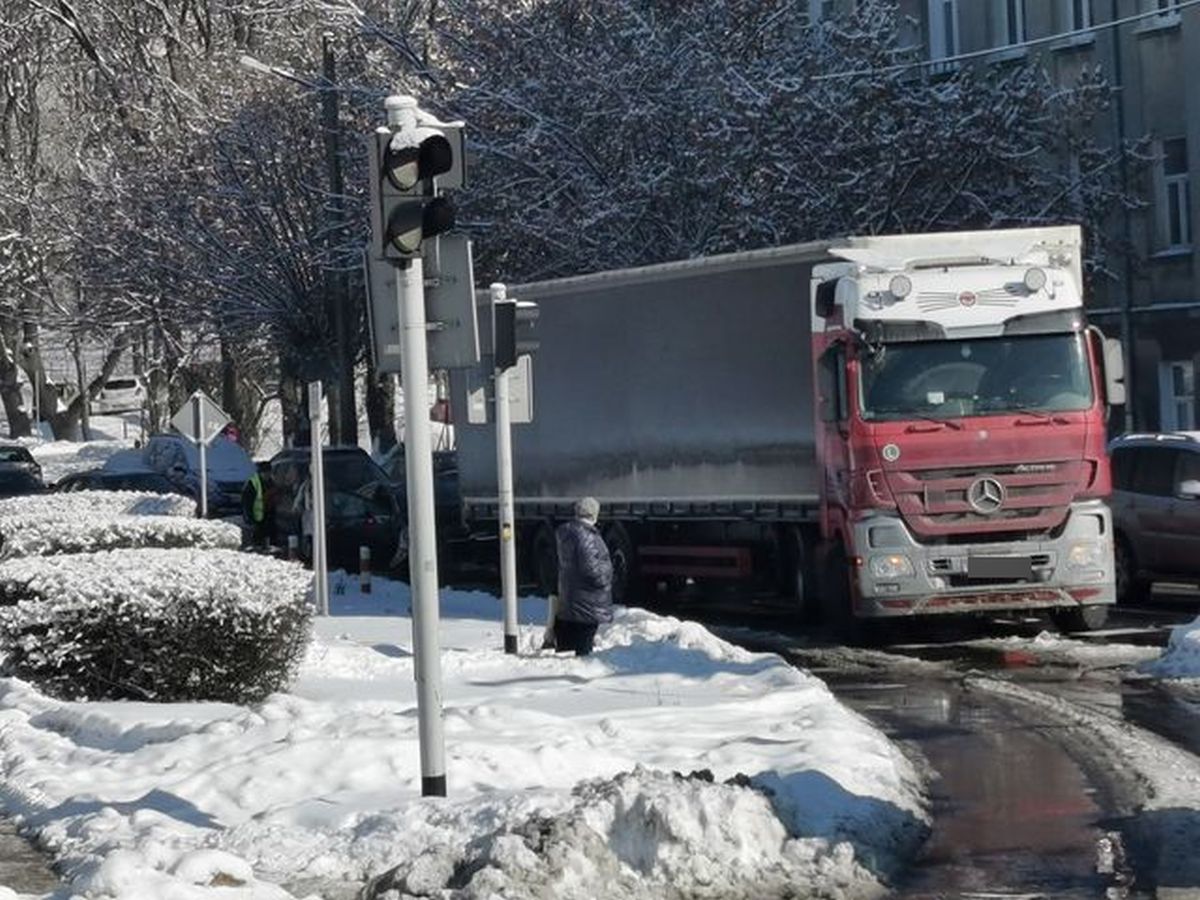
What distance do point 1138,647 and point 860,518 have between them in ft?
8.04

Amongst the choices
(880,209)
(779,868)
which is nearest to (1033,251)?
(779,868)

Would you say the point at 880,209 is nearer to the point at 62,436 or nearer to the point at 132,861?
the point at 132,861

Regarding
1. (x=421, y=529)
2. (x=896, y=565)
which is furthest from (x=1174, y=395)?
(x=421, y=529)

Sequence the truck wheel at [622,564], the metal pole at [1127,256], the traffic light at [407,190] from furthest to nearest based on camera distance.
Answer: the metal pole at [1127,256]
the truck wheel at [622,564]
the traffic light at [407,190]

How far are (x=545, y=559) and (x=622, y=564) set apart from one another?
4.98 feet

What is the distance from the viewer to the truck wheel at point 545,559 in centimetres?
2742

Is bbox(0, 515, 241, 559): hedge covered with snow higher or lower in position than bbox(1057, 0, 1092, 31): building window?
lower

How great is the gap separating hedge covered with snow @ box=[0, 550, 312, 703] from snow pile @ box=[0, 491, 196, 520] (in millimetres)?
10266

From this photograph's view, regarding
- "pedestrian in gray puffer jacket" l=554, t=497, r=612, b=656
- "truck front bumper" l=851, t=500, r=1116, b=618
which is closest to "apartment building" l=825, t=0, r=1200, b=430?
"truck front bumper" l=851, t=500, r=1116, b=618

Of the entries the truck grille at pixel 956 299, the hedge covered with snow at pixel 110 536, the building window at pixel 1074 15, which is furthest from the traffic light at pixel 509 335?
the building window at pixel 1074 15

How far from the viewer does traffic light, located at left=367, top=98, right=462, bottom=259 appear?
37.1ft

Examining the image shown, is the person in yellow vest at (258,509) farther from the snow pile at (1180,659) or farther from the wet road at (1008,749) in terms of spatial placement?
the snow pile at (1180,659)

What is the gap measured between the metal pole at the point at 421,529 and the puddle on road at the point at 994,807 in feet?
7.47

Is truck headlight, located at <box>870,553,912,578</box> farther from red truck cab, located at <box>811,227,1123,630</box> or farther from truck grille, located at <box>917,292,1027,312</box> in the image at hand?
truck grille, located at <box>917,292,1027,312</box>
